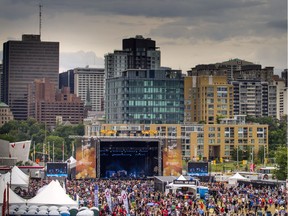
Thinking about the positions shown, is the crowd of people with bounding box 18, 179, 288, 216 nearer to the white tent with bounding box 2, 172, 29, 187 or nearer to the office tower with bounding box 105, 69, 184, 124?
the white tent with bounding box 2, 172, 29, 187

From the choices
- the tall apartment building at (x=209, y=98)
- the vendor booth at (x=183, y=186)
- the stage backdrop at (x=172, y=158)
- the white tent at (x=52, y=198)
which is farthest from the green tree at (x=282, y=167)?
the tall apartment building at (x=209, y=98)

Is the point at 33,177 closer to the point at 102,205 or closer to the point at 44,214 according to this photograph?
the point at 102,205

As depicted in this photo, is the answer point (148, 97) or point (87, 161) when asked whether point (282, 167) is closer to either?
point (87, 161)

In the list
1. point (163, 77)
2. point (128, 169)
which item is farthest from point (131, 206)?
point (163, 77)

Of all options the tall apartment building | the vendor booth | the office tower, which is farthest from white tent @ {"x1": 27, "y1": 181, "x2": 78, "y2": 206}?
the office tower

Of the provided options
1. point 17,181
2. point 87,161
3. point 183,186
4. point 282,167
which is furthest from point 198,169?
point 17,181

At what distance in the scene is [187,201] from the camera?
5825cm

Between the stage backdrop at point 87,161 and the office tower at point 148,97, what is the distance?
236 feet

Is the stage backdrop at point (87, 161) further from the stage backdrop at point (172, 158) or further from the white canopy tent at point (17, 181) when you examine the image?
the white canopy tent at point (17, 181)

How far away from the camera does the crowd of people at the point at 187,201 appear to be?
53.4m

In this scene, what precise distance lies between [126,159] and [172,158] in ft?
11.7

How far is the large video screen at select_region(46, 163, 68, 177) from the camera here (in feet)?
260

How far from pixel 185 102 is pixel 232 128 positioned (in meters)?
29.6

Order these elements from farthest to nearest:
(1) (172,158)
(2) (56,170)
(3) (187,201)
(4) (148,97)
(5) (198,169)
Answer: (4) (148,97)
(1) (172,158)
(5) (198,169)
(2) (56,170)
(3) (187,201)
